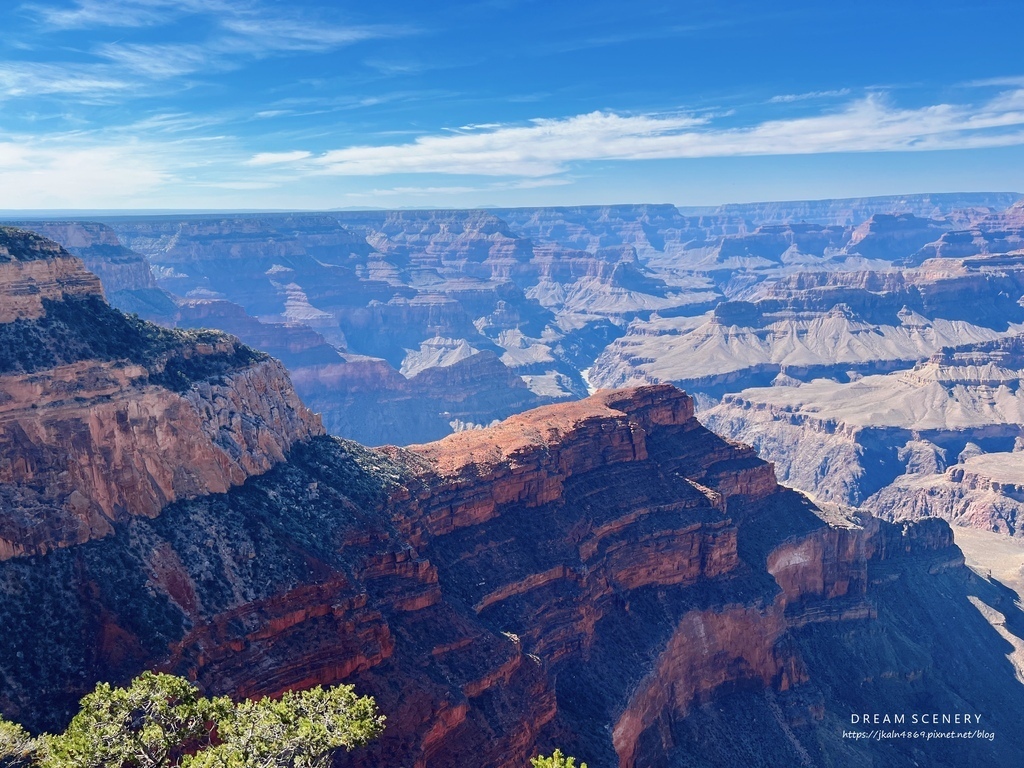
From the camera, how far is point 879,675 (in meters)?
95.8

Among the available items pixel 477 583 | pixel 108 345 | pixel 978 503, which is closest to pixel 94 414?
pixel 108 345

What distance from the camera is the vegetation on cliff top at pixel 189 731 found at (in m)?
32.2

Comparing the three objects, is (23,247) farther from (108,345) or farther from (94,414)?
(94,414)

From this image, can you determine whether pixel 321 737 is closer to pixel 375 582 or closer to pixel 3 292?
pixel 375 582

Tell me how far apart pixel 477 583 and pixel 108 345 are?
33.8 meters

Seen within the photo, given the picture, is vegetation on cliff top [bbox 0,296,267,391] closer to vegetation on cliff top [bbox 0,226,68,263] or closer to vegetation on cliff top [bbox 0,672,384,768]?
vegetation on cliff top [bbox 0,226,68,263]

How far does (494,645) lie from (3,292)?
137ft

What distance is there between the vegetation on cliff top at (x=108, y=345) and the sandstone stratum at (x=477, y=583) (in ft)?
0.78

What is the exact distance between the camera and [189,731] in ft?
114

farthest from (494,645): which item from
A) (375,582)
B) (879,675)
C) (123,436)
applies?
(879,675)

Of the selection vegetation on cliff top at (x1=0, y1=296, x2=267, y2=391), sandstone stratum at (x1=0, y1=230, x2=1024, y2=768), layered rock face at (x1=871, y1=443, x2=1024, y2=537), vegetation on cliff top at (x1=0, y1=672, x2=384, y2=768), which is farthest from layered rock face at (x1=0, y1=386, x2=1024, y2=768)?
layered rock face at (x1=871, y1=443, x2=1024, y2=537)

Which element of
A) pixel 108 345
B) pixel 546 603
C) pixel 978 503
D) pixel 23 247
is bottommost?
pixel 978 503

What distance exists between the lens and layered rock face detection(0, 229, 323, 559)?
54.8 metres

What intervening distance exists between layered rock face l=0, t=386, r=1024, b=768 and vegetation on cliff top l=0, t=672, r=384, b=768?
1416 cm
